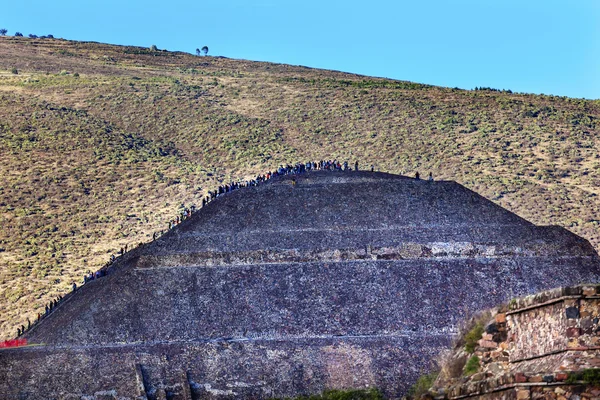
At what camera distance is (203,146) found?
294 ft

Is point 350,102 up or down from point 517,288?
up

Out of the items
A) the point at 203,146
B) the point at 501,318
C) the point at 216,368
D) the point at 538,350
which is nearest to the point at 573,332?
the point at 538,350

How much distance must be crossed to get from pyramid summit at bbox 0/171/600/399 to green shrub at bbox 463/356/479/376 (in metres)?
21.6

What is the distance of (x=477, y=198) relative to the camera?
166 ft

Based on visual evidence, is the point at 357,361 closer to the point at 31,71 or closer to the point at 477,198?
the point at 477,198

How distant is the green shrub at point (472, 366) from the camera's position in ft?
46.5

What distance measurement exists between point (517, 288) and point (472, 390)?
2972 centimetres

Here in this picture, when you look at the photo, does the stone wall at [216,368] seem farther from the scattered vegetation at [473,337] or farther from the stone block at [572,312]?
the stone block at [572,312]

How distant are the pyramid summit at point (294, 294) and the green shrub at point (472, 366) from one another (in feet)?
70.8

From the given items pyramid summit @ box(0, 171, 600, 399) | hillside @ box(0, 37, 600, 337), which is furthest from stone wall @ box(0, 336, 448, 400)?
hillside @ box(0, 37, 600, 337)

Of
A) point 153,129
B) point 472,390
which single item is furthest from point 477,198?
point 153,129

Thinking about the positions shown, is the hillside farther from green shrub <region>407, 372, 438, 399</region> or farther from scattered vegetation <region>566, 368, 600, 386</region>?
scattered vegetation <region>566, 368, 600, 386</region>

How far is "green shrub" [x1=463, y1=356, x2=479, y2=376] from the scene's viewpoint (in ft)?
46.5

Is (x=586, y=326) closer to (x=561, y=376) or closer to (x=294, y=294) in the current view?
(x=561, y=376)
